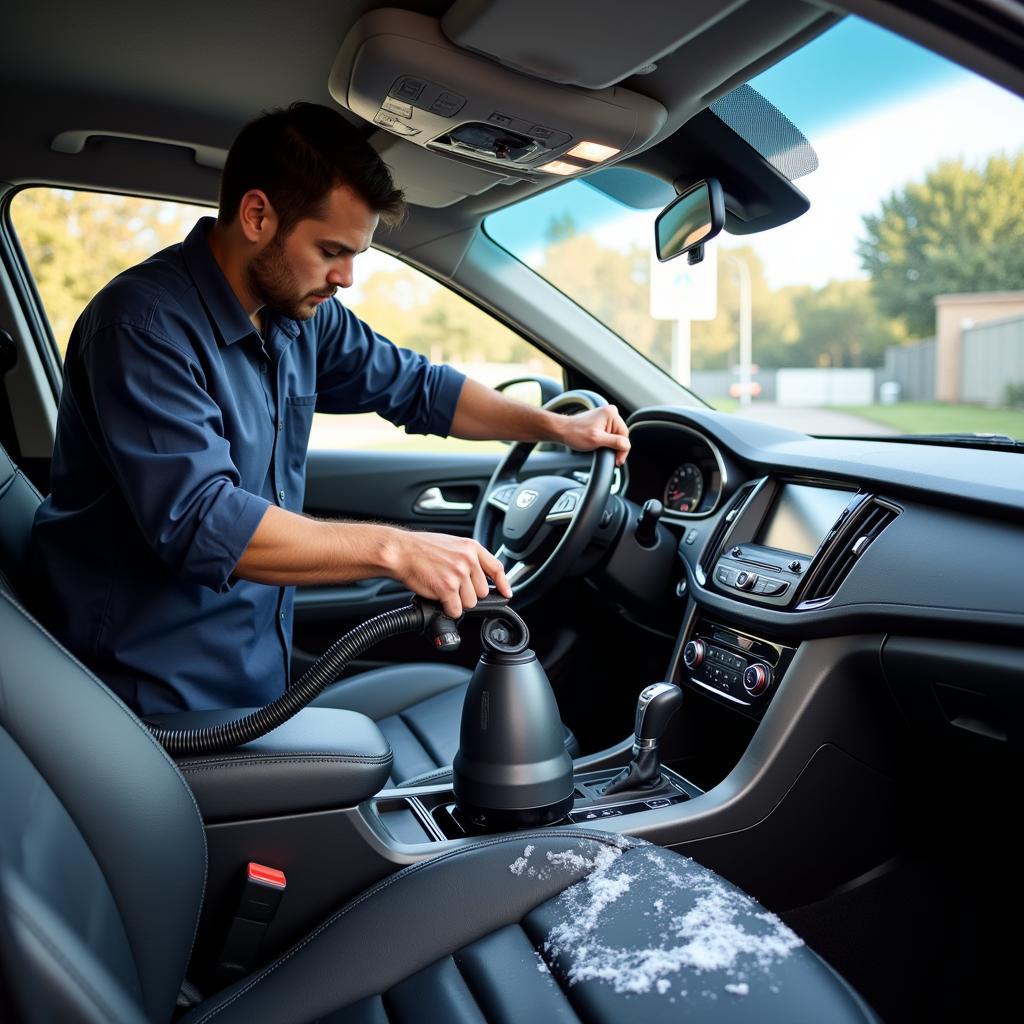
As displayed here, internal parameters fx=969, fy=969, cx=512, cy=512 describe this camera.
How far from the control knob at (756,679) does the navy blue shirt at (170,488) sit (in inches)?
32.2

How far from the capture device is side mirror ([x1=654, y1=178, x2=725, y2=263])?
198cm

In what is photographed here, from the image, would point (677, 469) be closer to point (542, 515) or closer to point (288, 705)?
point (542, 515)

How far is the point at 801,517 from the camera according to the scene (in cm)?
179

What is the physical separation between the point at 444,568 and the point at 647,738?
628 mm

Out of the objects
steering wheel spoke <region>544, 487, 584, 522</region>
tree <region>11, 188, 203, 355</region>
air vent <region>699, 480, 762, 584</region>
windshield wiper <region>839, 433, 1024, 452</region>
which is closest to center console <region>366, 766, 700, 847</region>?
air vent <region>699, 480, 762, 584</region>

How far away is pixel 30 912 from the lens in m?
0.71

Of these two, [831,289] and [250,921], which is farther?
[831,289]

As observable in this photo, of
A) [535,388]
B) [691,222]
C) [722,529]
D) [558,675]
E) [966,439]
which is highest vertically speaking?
[691,222]

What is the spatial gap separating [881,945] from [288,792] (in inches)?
44.3

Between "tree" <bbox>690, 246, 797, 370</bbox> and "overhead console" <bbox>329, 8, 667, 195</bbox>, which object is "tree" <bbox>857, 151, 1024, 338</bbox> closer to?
"tree" <bbox>690, 246, 797, 370</bbox>

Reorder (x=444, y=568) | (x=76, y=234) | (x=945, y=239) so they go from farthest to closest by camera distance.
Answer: (x=76, y=234) → (x=945, y=239) → (x=444, y=568)

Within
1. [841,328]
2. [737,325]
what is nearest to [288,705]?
[737,325]

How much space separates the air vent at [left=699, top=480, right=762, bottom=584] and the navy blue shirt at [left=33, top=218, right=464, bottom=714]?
801mm

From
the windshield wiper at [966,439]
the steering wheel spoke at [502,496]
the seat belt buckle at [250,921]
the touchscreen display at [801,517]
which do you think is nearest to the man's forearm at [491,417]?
the steering wheel spoke at [502,496]
